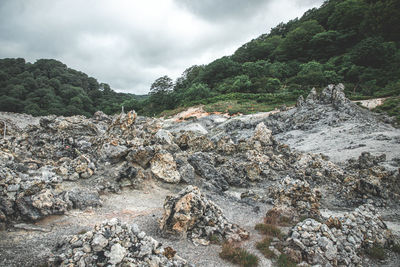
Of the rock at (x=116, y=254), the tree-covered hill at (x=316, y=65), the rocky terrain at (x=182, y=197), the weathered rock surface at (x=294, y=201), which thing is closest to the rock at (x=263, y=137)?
the rocky terrain at (x=182, y=197)

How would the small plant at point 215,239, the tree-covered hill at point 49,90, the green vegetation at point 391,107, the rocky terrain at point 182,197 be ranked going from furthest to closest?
the tree-covered hill at point 49,90 < the green vegetation at point 391,107 < the small plant at point 215,239 < the rocky terrain at point 182,197

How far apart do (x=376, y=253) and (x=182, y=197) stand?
8.35m

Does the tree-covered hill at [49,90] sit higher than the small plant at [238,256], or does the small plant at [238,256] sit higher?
the tree-covered hill at [49,90]

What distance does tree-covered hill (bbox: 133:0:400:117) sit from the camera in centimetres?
5619

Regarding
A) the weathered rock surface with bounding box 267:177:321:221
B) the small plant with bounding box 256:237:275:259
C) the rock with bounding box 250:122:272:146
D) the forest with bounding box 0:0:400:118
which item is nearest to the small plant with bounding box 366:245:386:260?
the weathered rock surface with bounding box 267:177:321:221

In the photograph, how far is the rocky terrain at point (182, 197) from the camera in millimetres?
Result: 6758

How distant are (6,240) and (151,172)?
926 centimetres

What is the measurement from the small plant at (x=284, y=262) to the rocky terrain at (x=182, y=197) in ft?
0.91

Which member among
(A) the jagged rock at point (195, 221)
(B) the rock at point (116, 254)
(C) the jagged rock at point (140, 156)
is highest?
(C) the jagged rock at point (140, 156)

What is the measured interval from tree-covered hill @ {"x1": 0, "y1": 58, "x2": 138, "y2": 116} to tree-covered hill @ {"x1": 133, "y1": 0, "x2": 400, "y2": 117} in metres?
20.9

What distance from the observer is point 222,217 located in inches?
385

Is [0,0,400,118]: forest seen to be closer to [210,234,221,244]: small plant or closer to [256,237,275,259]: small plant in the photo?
[256,237,275,259]: small plant

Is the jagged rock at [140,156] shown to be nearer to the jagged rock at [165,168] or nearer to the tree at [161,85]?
the jagged rock at [165,168]

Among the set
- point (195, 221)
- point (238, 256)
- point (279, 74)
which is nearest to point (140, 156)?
point (195, 221)
